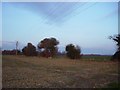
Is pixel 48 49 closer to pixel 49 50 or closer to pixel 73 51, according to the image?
pixel 49 50

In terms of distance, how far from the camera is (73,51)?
223ft

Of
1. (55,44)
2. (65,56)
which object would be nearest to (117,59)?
(65,56)

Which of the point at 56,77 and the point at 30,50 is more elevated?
the point at 30,50

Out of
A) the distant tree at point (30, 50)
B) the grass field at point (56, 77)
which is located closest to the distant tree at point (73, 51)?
the distant tree at point (30, 50)

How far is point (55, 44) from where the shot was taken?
258 ft

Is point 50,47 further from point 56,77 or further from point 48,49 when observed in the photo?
point 56,77

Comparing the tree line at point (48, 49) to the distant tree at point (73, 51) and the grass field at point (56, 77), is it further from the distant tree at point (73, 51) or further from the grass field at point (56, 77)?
the grass field at point (56, 77)

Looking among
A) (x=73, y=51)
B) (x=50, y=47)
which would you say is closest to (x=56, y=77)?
(x=73, y=51)

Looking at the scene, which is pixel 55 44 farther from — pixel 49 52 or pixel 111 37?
pixel 111 37

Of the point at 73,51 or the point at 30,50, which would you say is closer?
the point at 73,51

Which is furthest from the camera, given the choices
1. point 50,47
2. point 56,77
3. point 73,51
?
point 50,47

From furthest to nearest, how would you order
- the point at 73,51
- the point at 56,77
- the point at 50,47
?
the point at 50,47, the point at 73,51, the point at 56,77

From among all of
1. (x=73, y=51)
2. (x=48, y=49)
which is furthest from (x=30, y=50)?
(x=73, y=51)

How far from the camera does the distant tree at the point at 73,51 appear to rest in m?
67.8
